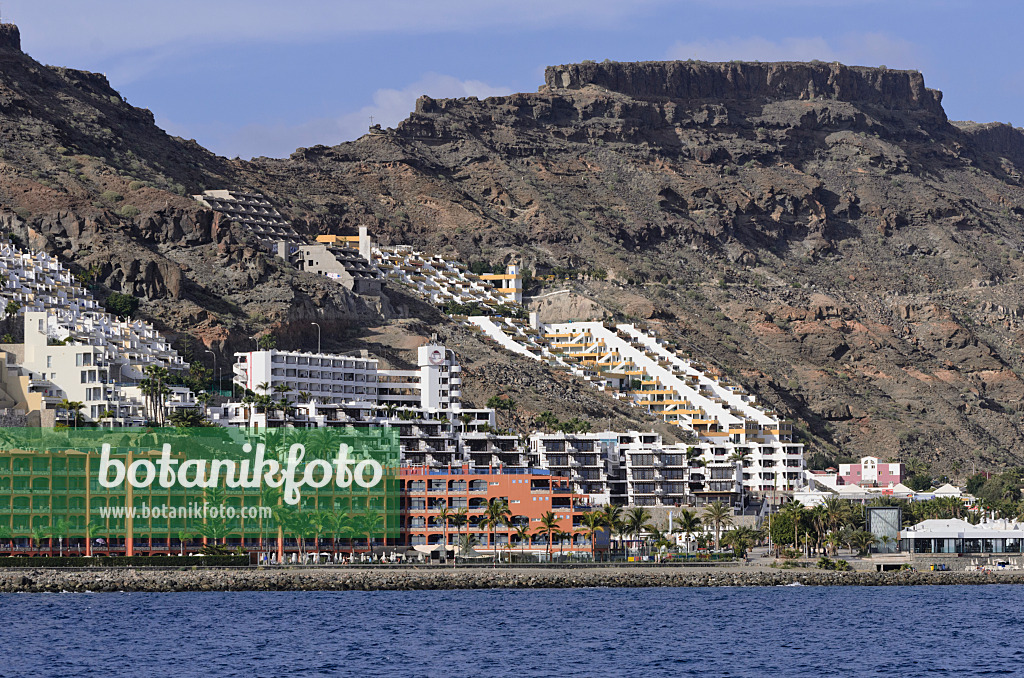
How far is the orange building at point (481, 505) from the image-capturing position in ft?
497

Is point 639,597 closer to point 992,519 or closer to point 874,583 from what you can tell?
point 874,583

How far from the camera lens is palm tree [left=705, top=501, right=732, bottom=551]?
16225cm

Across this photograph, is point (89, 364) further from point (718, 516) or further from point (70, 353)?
point (718, 516)

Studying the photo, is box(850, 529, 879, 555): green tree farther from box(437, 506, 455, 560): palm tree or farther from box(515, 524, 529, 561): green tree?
box(437, 506, 455, 560): palm tree

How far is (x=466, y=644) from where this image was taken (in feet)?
329

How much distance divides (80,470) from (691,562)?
5013cm

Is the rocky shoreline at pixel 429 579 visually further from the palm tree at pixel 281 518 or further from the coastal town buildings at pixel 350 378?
the coastal town buildings at pixel 350 378

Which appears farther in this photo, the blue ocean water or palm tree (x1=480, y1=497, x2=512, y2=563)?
palm tree (x1=480, y1=497, x2=512, y2=563)

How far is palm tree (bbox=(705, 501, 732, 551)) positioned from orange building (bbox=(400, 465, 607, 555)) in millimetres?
12510

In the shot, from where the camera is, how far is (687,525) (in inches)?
6304

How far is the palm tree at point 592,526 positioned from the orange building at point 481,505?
1.71 feet

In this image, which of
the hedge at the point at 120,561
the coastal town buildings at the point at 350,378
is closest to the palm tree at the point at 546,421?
Result: the coastal town buildings at the point at 350,378

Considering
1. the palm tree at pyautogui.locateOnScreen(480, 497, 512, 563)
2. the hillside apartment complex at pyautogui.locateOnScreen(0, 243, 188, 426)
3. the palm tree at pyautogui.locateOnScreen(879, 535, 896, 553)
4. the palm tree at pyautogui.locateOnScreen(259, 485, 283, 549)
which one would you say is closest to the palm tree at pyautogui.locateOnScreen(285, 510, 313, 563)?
the palm tree at pyautogui.locateOnScreen(259, 485, 283, 549)

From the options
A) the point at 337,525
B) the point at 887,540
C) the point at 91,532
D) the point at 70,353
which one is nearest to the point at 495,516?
the point at 337,525
